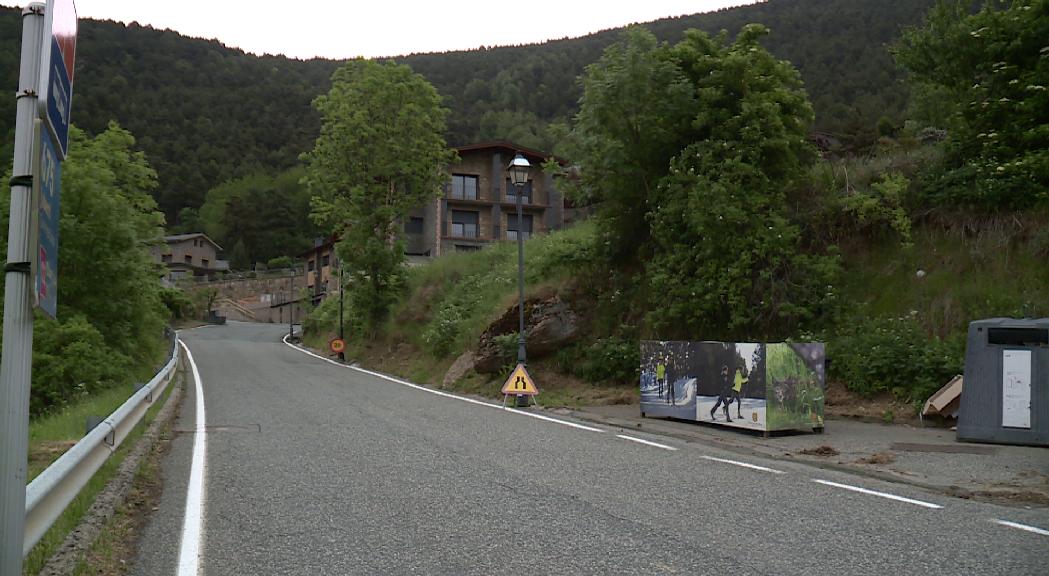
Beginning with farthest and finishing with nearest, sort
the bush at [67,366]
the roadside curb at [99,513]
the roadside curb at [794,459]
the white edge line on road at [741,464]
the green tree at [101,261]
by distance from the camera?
the green tree at [101,261]
the bush at [67,366]
the white edge line on road at [741,464]
the roadside curb at [794,459]
the roadside curb at [99,513]

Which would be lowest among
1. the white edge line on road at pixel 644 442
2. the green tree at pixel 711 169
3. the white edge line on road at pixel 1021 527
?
the white edge line on road at pixel 644 442

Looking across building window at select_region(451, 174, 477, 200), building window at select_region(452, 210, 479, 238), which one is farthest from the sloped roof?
building window at select_region(452, 210, 479, 238)

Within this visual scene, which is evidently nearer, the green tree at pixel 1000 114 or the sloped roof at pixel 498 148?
the green tree at pixel 1000 114

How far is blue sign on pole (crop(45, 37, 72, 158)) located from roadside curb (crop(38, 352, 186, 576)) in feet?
8.08

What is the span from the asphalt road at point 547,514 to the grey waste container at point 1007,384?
323 centimetres

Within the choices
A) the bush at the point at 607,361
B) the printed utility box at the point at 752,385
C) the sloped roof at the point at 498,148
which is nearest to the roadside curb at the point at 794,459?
the printed utility box at the point at 752,385

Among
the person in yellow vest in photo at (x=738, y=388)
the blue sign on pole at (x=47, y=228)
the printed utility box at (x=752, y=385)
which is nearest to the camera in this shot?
the blue sign on pole at (x=47, y=228)

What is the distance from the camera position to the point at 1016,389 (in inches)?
405

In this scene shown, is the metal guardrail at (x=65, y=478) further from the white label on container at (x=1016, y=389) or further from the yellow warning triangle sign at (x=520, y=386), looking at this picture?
the white label on container at (x=1016, y=389)

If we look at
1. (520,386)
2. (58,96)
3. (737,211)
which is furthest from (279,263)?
(58,96)

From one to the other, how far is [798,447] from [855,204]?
8047 mm

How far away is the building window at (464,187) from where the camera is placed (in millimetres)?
61500

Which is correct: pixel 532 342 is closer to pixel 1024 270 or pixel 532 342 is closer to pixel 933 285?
pixel 933 285

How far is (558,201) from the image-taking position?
211 ft
